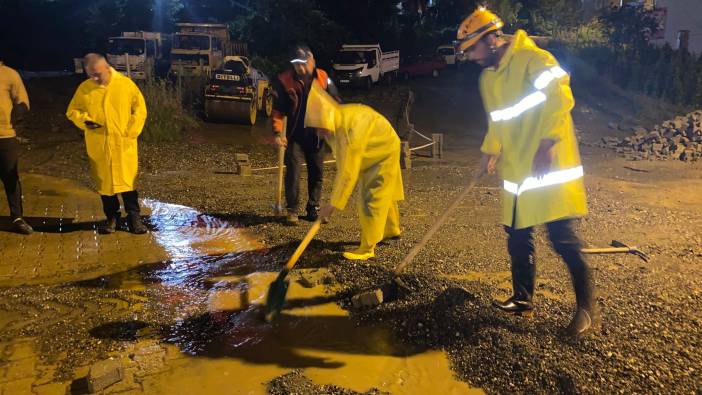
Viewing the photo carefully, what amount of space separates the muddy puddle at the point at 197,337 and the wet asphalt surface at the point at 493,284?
0.05 meters

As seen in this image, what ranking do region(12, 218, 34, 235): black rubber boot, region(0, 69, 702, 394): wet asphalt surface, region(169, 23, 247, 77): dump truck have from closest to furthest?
region(0, 69, 702, 394): wet asphalt surface → region(12, 218, 34, 235): black rubber boot → region(169, 23, 247, 77): dump truck

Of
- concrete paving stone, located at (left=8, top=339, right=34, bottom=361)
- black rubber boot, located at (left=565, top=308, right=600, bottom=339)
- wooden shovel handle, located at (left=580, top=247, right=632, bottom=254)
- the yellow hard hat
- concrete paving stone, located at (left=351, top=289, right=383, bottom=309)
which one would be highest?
the yellow hard hat

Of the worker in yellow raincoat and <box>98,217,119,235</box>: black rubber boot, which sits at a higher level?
the worker in yellow raincoat

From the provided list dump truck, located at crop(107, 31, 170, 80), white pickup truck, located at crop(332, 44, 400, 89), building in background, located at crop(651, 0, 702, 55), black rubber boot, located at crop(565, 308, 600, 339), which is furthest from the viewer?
white pickup truck, located at crop(332, 44, 400, 89)

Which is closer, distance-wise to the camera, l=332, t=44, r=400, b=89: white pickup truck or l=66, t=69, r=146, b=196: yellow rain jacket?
l=66, t=69, r=146, b=196: yellow rain jacket

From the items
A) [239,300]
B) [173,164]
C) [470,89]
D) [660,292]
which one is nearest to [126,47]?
[173,164]

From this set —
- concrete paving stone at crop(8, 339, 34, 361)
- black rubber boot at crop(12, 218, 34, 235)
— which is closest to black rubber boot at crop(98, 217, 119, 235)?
black rubber boot at crop(12, 218, 34, 235)

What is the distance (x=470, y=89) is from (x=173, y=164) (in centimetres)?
1787

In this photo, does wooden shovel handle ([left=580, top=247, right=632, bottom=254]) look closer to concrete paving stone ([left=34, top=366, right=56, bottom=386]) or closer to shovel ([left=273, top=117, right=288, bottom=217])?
shovel ([left=273, top=117, right=288, bottom=217])

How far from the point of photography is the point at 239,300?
176 inches

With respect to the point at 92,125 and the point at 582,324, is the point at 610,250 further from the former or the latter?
the point at 92,125

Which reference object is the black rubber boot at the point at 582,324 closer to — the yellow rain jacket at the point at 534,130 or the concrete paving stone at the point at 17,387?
the yellow rain jacket at the point at 534,130

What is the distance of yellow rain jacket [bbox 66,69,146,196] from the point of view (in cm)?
546

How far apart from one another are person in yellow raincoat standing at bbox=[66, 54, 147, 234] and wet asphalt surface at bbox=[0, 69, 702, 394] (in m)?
1.35
